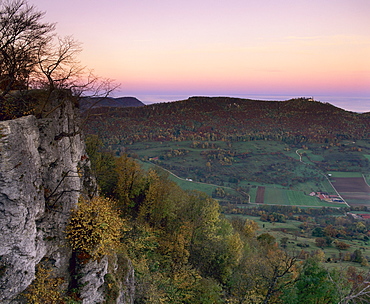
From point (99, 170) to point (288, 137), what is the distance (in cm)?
17192

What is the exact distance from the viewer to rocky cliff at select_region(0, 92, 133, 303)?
384 inches

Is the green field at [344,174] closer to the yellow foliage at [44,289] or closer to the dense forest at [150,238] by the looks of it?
the dense forest at [150,238]

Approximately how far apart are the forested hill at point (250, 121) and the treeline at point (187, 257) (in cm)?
11388

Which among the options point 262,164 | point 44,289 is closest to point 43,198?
point 44,289

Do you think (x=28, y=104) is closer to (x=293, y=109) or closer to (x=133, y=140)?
(x=133, y=140)

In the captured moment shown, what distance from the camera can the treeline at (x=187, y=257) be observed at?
72.7ft

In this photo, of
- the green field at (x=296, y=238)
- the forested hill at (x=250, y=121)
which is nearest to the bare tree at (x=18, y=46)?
the green field at (x=296, y=238)

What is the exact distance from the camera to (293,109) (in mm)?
194875

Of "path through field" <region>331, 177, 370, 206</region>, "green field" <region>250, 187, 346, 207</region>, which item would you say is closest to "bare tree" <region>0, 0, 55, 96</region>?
"green field" <region>250, 187, 346, 207</region>

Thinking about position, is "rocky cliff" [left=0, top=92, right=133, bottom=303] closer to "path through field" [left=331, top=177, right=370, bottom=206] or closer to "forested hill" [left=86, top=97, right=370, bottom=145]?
"forested hill" [left=86, top=97, right=370, bottom=145]

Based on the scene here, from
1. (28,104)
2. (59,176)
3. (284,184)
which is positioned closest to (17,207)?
(59,176)

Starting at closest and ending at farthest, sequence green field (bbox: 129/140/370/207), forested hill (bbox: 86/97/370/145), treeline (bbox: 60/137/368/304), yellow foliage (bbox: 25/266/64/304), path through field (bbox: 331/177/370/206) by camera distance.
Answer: yellow foliage (bbox: 25/266/64/304) → treeline (bbox: 60/137/368/304) → path through field (bbox: 331/177/370/206) → green field (bbox: 129/140/370/207) → forested hill (bbox: 86/97/370/145)

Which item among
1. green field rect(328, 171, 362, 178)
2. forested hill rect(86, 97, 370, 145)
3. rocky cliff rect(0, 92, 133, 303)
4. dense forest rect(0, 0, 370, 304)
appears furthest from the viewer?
forested hill rect(86, 97, 370, 145)

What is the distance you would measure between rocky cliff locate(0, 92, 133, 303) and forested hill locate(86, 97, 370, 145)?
130028 millimetres
